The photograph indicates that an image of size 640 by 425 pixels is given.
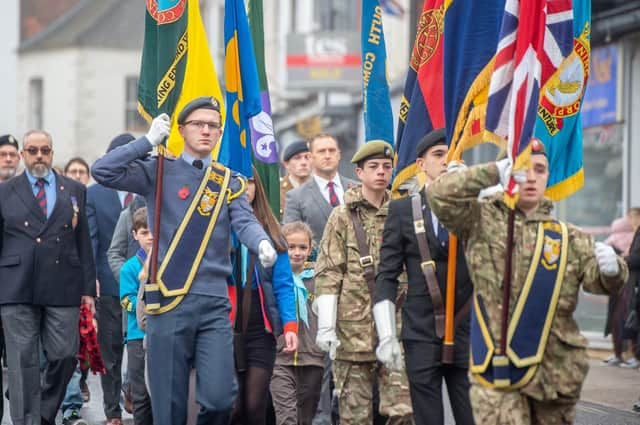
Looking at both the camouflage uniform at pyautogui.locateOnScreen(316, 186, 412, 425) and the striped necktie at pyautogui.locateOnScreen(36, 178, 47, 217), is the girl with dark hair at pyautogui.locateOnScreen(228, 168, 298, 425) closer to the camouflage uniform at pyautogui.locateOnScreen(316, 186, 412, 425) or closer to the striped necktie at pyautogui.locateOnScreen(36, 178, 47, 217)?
the camouflage uniform at pyautogui.locateOnScreen(316, 186, 412, 425)

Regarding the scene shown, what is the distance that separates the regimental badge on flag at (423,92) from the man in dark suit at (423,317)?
998mm

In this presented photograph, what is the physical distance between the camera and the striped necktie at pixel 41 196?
10.5 m

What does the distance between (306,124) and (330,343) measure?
29794 mm

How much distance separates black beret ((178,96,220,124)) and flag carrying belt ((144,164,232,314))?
43 centimetres

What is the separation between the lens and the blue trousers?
757 cm

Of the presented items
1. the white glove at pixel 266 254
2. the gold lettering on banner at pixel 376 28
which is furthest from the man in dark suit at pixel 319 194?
the white glove at pixel 266 254

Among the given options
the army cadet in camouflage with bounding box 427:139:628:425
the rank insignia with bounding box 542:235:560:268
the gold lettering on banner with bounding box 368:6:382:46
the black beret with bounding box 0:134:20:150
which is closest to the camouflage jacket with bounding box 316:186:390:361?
the army cadet in camouflage with bounding box 427:139:628:425

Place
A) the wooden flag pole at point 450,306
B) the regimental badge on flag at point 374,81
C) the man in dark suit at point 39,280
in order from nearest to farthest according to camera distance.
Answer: the wooden flag pole at point 450,306
the regimental badge on flag at point 374,81
the man in dark suit at point 39,280

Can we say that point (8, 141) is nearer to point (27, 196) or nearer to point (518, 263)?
point (27, 196)

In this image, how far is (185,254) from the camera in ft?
25.1

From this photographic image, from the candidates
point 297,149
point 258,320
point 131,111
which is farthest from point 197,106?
point 131,111

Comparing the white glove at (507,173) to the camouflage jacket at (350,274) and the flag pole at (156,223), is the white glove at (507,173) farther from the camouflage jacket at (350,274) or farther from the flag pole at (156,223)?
the camouflage jacket at (350,274)

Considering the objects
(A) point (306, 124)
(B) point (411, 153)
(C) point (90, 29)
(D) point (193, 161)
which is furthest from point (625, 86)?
(C) point (90, 29)

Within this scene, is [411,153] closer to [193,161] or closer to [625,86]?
[193,161]
